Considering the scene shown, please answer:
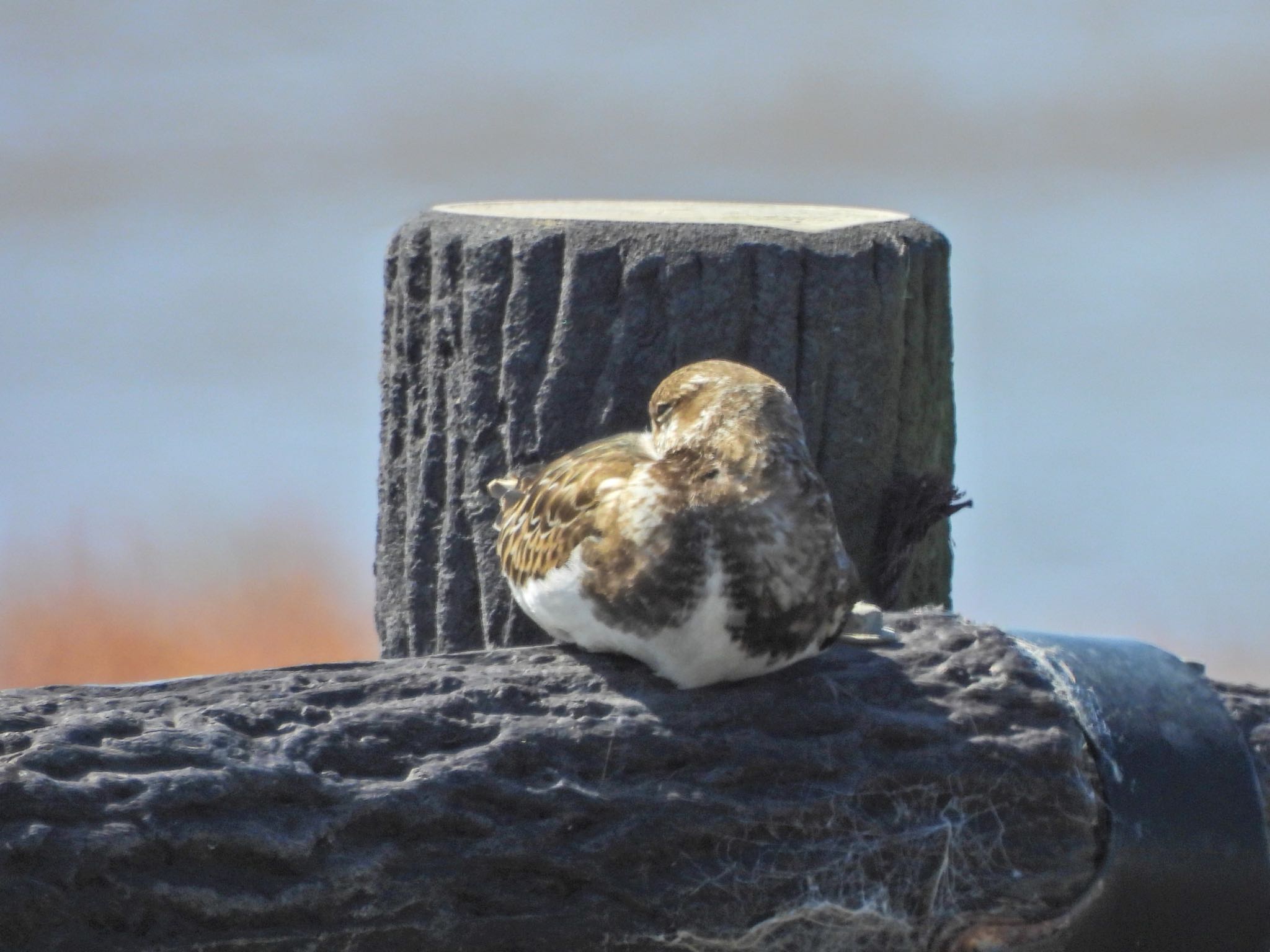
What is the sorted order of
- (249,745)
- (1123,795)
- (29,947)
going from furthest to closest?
(1123,795)
(249,745)
(29,947)

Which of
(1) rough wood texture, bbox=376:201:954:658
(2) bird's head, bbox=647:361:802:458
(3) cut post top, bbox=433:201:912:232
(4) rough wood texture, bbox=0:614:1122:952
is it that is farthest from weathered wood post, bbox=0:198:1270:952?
(3) cut post top, bbox=433:201:912:232

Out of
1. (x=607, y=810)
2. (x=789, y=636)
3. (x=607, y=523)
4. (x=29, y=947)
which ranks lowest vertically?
(x=29, y=947)

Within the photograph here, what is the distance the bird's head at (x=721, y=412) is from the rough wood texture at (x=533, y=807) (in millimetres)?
292

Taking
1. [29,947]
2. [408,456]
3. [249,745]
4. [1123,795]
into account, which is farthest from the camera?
[408,456]

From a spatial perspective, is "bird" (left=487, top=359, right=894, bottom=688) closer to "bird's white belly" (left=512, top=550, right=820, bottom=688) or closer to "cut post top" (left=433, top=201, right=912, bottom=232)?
"bird's white belly" (left=512, top=550, right=820, bottom=688)

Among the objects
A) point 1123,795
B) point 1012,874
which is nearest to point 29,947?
point 1012,874

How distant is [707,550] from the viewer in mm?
2053

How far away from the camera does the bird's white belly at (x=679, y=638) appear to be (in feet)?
6.75

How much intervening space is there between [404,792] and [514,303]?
88cm

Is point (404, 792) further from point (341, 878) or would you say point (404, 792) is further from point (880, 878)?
point (880, 878)

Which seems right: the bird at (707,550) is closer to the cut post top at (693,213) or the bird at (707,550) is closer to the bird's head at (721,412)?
the bird's head at (721,412)

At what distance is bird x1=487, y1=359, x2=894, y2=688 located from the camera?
81.0 inches

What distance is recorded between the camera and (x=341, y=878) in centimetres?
190

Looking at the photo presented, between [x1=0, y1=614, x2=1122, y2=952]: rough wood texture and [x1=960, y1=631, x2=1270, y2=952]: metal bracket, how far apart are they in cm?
3
